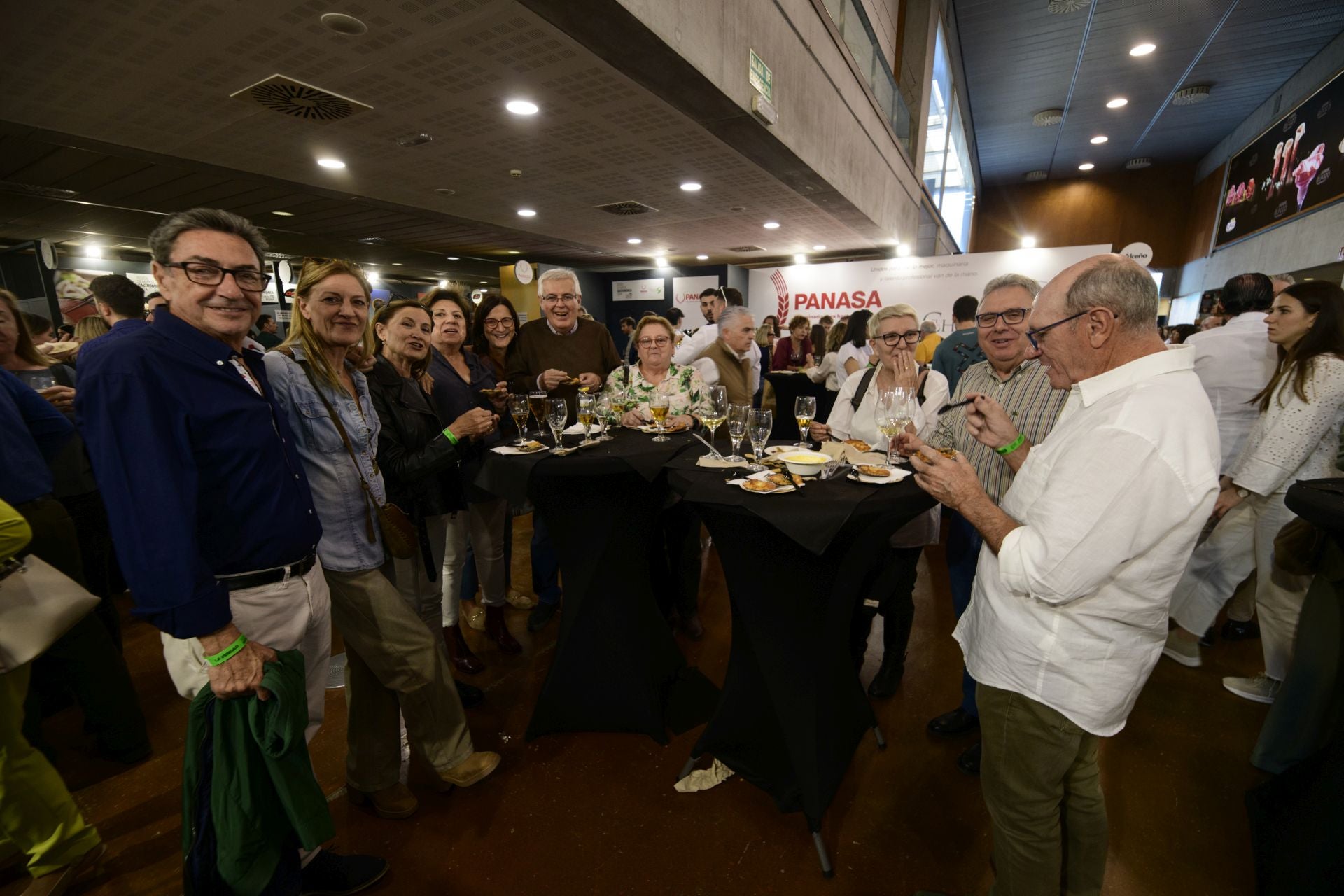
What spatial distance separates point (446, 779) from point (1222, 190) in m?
17.1

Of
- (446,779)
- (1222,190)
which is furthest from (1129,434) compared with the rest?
(1222,190)

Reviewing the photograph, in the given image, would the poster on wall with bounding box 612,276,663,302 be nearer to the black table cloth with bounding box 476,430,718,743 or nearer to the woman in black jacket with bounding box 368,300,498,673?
the woman in black jacket with bounding box 368,300,498,673

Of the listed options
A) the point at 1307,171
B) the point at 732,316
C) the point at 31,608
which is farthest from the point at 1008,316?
the point at 1307,171

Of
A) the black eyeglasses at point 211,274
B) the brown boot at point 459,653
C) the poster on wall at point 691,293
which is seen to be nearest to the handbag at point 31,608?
the black eyeglasses at point 211,274

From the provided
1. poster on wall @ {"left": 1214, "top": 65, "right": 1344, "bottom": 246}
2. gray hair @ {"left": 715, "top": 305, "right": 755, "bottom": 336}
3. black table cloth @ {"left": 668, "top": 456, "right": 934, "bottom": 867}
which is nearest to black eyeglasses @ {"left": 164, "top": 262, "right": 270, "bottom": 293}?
black table cloth @ {"left": 668, "top": 456, "right": 934, "bottom": 867}

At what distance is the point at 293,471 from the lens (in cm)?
145

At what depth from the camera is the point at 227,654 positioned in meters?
1.23

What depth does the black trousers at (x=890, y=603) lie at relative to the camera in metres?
2.26

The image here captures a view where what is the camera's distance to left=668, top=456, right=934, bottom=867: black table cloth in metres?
1.51

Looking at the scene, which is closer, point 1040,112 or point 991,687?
point 991,687

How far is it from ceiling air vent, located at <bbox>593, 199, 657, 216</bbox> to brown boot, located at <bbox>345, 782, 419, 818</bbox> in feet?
23.1

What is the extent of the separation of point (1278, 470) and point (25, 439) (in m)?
4.71

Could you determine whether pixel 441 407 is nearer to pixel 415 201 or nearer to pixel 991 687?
pixel 991 687

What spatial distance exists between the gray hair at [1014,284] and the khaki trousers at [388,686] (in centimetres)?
237
